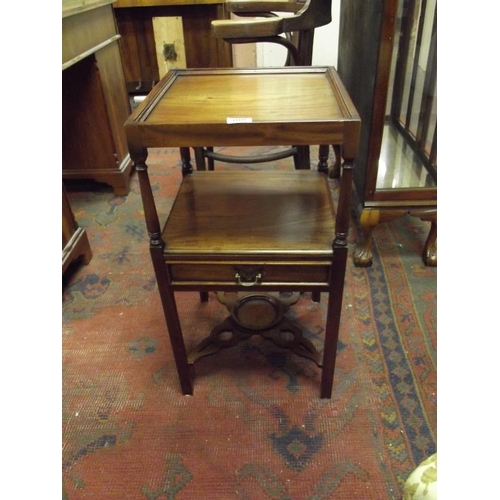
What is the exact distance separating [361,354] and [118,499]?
74 centimetres

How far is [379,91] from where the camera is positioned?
50.1 inches

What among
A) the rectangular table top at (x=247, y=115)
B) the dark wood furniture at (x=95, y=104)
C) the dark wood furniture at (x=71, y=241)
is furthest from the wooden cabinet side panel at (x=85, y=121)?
the rectangular table top at (x=247, y=115)

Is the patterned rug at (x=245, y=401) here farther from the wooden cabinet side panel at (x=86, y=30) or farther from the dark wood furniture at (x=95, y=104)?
the wooden cabinet side panel at (x=86, y=30)

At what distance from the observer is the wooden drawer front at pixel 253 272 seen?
34.3 inches

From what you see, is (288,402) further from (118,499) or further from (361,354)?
(118,499)

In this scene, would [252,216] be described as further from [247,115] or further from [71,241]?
[71,241]

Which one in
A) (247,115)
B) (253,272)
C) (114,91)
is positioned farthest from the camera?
(114,91)

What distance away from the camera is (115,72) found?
2014 mm

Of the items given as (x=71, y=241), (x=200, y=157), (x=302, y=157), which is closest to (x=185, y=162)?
(x=200, y=157)

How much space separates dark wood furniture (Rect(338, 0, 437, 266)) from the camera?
1.22 metres

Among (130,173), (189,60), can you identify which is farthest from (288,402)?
(189,60)

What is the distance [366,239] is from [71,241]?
1081 mm

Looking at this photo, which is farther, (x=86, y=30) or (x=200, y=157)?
(x=86, y=30)

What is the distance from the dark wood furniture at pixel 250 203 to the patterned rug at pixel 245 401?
0.10m
